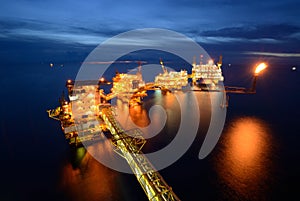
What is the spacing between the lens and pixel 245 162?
19.2m

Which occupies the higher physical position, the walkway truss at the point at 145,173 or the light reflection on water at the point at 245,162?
the walkway truss at the point at 145,173

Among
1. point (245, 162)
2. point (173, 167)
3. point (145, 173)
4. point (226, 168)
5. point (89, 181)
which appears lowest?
point (89, 181)

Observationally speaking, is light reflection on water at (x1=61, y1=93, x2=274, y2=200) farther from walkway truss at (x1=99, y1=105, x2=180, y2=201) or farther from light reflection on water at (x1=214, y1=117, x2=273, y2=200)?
walkway truss at (x1=99, y1=105, x2=180, y2=201)

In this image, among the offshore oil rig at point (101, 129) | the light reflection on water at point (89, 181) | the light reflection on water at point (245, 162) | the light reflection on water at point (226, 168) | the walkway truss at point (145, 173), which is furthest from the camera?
the light reflection on water at point (245, 162)

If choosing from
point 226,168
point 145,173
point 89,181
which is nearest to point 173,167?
point 226,168

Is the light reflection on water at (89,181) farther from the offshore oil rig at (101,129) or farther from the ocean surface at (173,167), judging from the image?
the offshore oil rig at (101,129)

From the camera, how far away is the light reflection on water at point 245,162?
15.5 m

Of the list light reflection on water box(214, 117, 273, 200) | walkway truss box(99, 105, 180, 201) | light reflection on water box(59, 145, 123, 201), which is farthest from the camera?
light reflection on water box(214, 117, 273, 200)

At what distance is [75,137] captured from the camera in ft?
69.2

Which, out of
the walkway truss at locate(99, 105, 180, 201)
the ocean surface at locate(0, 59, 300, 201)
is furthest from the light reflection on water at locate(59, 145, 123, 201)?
the walkway truss at locate(99, 105, 180, 201)

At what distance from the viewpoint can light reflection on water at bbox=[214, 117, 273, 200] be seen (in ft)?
50.7

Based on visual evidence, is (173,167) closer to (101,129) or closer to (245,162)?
(245,162)

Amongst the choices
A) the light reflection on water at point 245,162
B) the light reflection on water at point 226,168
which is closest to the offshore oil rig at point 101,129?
the light reflection on water at point 226,168

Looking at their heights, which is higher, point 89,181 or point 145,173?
point 145,173
